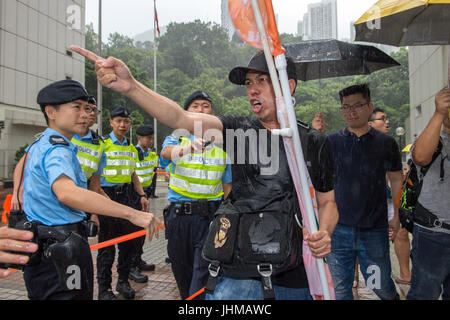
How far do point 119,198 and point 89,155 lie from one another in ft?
2.50

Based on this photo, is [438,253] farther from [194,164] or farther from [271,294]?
[194,164]

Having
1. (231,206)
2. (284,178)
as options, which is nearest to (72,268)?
(231,206)

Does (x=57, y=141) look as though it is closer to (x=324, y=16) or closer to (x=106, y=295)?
(x=324, y=16)

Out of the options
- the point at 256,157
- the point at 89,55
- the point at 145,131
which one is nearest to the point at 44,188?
the point at 89,55

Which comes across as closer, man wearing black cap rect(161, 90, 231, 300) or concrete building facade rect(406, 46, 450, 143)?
man wearing black cap rect(161, 90, 231, 300)

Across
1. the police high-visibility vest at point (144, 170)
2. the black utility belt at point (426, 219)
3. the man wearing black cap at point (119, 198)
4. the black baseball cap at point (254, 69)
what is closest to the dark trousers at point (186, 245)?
the man wearing black cap at point (119, 198)

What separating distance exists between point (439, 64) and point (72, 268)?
1045cm

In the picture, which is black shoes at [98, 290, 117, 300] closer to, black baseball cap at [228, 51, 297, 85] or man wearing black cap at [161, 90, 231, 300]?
man wearing black cap at [161, 90, 231, 300]

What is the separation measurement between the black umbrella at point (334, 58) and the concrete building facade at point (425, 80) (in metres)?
6.06

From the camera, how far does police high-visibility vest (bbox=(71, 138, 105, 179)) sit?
4.01 meters

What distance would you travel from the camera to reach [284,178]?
6.13 ft

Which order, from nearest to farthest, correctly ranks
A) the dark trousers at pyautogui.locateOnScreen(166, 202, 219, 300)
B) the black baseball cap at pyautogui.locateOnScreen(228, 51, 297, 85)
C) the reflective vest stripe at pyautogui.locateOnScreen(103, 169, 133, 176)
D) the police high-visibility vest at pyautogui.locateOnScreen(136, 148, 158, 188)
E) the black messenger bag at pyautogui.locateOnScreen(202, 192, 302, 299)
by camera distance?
the black messenger bag at pyautogui.locateOnScreen(202, 192, 302, 299) → the black baseball cap at pyautogui.locateOnScreen(228, 51, 297, 85) → the dark trousers at pyautogui.locateOnScreen(166, 202, 219, 300) → the reflective vest stripe at pyautogui.locateOnScreen(103, 169, 133, 176) → the police high-visibility vest at pyautogui.locateOnScreen(136, 148, 158, 188)

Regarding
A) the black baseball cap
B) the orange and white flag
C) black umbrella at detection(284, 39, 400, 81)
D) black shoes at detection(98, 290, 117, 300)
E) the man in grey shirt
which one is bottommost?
black shoes at detection(98, 290, 117, 300)

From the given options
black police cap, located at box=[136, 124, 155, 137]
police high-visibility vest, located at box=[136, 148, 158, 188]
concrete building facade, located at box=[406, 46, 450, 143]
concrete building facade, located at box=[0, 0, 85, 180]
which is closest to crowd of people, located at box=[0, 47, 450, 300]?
police high-visibility vest, located at box=[136, 148, 158, 188]
